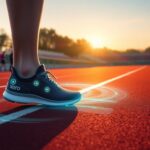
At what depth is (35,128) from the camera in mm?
2477

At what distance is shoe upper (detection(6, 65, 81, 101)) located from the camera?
10.9 feet

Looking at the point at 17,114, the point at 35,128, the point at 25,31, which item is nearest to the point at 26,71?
the point at 25,31

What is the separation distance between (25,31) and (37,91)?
1.82ft

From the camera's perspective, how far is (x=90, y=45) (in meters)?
154

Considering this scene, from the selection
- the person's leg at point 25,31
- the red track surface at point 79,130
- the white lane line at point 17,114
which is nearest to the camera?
the red track surface at point 79,130

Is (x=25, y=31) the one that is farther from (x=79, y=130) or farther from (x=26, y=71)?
(x=79, y=130)

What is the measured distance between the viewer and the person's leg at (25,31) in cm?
327

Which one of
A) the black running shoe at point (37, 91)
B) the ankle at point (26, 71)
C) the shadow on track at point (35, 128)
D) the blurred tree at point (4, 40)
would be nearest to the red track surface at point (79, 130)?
the shadow on track at point (35, 128)

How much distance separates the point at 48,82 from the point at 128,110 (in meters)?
0.77

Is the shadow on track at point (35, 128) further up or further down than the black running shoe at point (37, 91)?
further down

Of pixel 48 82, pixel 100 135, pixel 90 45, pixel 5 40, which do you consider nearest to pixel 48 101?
pixel 48 82

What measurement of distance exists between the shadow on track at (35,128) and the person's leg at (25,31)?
42cm

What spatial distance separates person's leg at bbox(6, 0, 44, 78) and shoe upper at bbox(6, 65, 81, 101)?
5 centimetres

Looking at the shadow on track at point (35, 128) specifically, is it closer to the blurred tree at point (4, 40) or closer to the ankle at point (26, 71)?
the ankle at point (26, 71)
